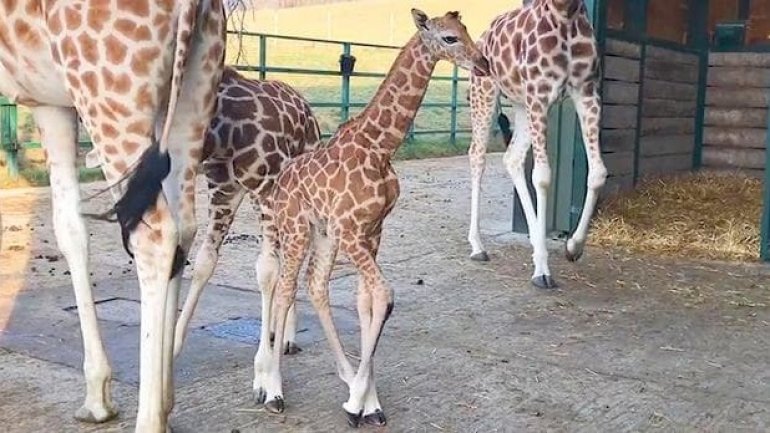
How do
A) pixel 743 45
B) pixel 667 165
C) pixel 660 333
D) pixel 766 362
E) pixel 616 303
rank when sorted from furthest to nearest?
pixel 743 45, pixel 667 165, pixel 616 303, pixel 660 333, pixel 766 362

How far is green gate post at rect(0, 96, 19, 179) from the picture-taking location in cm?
948

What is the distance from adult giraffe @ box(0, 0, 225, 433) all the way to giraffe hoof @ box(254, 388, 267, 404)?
1.43ft

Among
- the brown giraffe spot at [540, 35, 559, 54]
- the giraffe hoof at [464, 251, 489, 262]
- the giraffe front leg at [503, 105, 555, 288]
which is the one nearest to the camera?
the brown giraffe spot at [540, 35, 559, 54]

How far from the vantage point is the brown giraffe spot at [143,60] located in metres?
2.79

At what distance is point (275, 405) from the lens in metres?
3.29

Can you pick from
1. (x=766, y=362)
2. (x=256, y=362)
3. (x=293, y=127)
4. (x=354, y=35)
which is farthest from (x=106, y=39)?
(x=354, y=35)

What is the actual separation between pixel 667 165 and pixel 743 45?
1706mm

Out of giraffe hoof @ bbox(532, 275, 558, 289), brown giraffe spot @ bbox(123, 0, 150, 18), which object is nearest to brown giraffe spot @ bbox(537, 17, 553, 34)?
giraffe hoof @ bbox(532, 275, 558, 289)

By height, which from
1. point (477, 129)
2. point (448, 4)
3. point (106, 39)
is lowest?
point (477, 129)

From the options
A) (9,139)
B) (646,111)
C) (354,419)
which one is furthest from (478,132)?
(9,139)

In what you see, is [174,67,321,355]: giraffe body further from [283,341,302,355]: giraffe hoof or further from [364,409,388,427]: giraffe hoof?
[364,409,388,427]: giraffe hoof

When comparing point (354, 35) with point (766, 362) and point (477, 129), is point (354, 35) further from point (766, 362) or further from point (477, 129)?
point (766, 362)

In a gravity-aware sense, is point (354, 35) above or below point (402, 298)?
above

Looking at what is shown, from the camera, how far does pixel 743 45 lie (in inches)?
367
